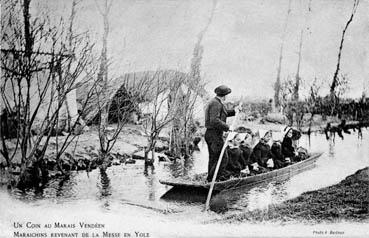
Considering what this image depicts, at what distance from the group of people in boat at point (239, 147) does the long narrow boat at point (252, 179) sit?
0.45 ft

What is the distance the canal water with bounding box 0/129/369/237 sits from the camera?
437 cm

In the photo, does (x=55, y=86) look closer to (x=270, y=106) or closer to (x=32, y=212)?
(x=32, y=212)

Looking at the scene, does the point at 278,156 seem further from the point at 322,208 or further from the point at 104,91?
the point at 104,91

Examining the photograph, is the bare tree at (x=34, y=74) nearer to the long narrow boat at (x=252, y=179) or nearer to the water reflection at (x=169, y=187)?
the water reflection at (x=169, y=187)

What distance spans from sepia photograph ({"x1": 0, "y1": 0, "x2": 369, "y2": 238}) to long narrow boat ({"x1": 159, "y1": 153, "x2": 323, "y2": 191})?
0.03m

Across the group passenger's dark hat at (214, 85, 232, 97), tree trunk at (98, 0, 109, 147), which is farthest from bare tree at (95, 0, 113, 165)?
passenger's dark hat at (214, 85, 232, 97)

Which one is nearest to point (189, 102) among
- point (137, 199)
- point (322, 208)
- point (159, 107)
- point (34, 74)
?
point (159, 107)

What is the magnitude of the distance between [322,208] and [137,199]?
2.09 m

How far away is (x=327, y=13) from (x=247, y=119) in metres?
1.59

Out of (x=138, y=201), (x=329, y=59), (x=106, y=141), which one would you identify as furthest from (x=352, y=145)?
(x=106, y=141)

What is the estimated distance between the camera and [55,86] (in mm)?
4621

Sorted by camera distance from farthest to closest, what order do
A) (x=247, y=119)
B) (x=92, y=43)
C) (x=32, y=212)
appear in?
(x=247, y=119), (x=92, y=43), (x=32, y=212)

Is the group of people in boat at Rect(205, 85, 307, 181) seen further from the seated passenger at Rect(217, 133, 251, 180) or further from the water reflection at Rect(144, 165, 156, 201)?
the water reflection at Rect(144, 165, 156, 201)

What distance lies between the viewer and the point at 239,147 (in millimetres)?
5027
